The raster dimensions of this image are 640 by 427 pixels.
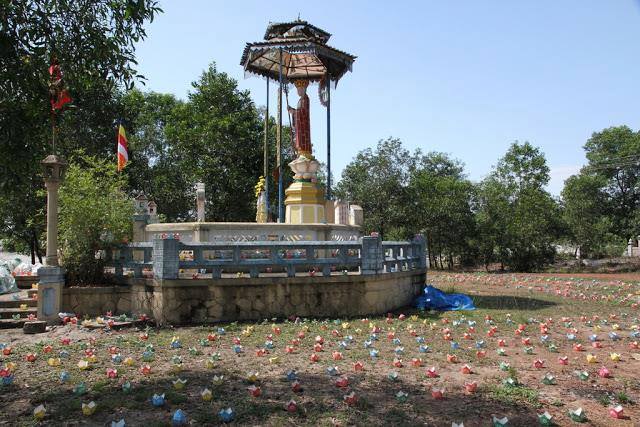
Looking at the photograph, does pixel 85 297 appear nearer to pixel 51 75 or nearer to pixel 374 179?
pixel 51 75

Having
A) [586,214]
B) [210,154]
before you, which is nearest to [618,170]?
[586,214]

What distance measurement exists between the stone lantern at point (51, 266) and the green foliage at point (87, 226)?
0.89 metres

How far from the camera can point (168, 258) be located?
10.2m

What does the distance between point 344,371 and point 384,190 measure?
91.3 ft

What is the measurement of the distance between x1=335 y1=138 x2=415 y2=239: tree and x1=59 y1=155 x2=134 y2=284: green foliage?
23.2m

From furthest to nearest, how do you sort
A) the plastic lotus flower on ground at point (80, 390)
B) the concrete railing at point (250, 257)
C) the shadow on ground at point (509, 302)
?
the shadow on ground at point (509, 302) < the concrete railing at point (250, 257) < the plastic lotus flower on ground at point (80, 390)

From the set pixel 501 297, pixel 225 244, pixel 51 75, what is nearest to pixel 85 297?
pixel 225 244

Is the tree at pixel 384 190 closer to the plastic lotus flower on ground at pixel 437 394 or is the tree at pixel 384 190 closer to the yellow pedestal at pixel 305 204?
the yellow pedestal at pixel 305 204

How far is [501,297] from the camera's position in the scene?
14.8 metres

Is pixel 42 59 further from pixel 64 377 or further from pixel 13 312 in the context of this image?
pixel 13 312

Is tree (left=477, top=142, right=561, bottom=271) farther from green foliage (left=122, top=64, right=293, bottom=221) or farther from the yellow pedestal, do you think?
the yellow pedestal

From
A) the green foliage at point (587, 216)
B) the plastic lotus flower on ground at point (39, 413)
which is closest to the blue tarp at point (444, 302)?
the plastic lotus flower on ground at point (39, 413)

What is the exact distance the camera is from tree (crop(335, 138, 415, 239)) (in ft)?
112

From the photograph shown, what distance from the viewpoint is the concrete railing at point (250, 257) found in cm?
1030
